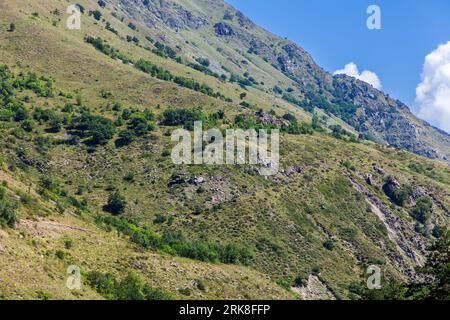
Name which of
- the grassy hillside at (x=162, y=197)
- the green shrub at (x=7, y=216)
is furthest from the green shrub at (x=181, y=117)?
the green shrub at (x=7, y=216)

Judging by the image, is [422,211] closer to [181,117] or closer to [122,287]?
[181,117]

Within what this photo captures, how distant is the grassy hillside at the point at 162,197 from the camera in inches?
2628

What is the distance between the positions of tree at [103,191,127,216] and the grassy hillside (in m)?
0.99

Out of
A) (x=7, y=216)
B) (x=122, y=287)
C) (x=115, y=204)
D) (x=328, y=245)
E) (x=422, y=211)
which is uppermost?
(x=7, y=216)

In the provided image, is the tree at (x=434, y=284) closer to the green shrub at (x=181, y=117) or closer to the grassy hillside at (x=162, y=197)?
the grassy hillside at (x=162, y=197)

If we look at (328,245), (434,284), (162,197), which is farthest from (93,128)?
(434,284)

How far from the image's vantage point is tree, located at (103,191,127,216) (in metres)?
111

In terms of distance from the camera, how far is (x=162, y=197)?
119125mm

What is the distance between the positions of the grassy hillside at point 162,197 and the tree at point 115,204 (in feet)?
3.24

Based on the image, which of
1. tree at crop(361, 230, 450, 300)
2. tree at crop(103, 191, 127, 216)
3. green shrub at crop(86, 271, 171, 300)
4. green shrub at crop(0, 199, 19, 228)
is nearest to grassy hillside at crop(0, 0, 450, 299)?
green shrub at crop(0, 199, 19, 228)

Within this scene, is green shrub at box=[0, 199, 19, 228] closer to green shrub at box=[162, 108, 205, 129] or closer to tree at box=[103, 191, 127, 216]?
tree at box=[103, 191, 127, 216]

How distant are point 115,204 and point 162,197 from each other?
1113 centimetres

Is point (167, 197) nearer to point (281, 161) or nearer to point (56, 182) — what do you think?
point (56, 182)

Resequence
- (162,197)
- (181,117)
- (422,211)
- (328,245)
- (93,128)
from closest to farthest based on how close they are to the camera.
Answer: (328,245)
(162,197)
(93,128)
(422,211)
(181,117)
